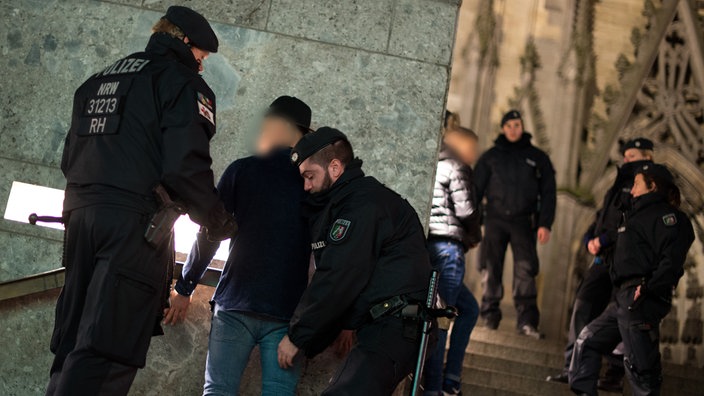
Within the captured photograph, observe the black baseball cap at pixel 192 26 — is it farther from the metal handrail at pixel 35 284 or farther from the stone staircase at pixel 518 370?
the stone staircase at pixel 518 370

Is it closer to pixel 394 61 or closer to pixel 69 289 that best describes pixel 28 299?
pixel 69 289

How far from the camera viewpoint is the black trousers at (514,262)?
8.69m

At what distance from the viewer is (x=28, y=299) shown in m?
5.36

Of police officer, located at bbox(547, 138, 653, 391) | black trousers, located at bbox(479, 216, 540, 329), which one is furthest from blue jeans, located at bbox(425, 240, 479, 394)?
black trousers, located at bbox(479, 216, 540, 329)

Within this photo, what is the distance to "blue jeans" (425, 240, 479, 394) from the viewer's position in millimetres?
6301

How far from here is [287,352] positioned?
4.24m

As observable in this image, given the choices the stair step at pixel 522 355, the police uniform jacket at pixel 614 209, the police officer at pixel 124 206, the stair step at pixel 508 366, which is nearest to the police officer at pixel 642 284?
the police uniform jacket at pixel 614 209

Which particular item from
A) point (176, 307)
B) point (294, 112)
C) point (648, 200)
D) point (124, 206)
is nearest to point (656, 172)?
point (648, 200)

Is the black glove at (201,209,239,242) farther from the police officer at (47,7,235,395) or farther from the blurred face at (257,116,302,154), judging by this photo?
the blurred face at (257,116,302,154)

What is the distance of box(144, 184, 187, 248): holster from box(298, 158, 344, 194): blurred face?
1.95 feet

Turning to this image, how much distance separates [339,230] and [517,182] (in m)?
4.79

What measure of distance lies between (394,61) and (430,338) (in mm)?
1772

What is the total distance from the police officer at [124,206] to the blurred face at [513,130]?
200 inches

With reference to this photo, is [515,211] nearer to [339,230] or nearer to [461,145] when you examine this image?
[461,145]
